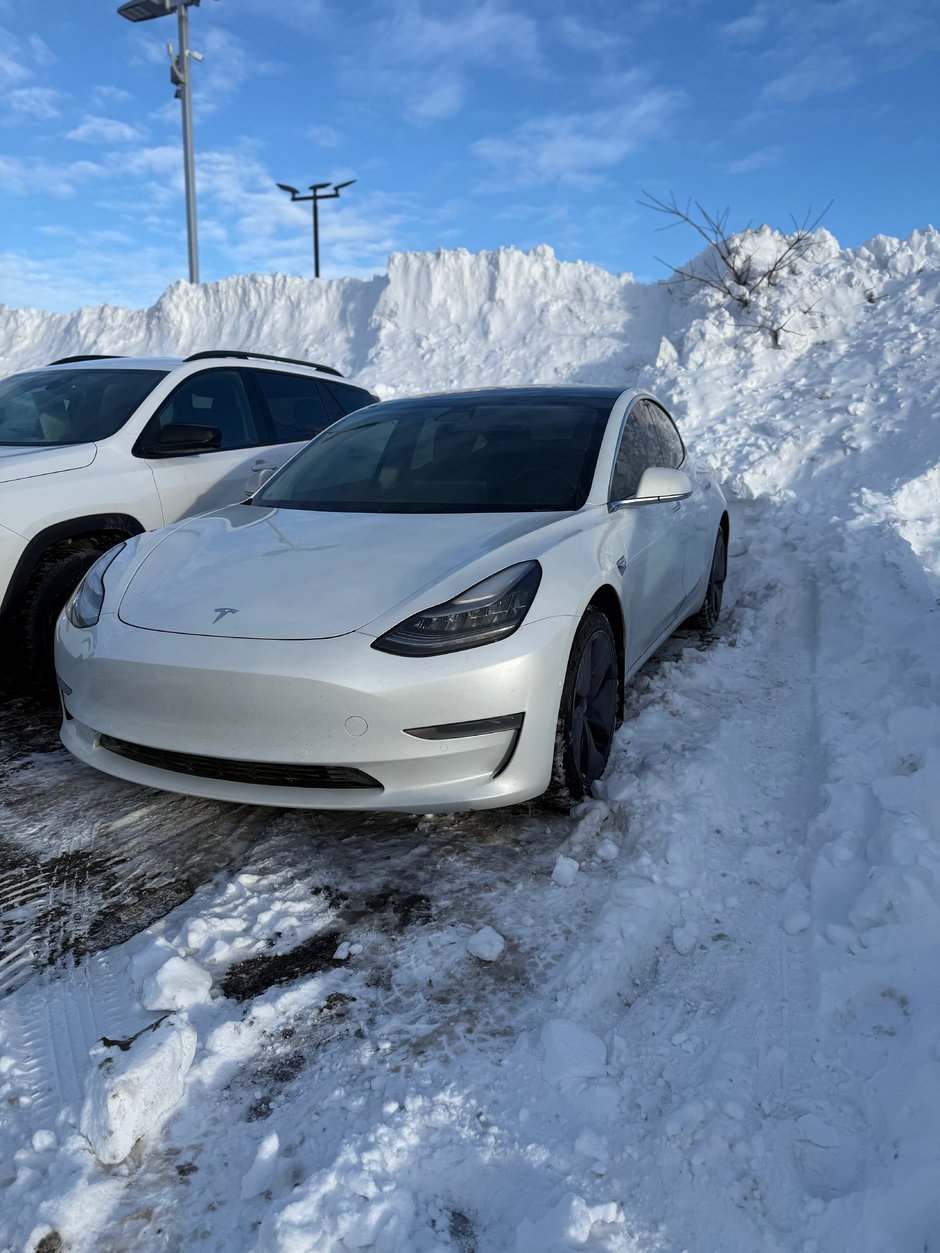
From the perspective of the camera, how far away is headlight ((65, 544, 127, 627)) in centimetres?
311

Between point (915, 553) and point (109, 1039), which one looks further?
point (915, 553)

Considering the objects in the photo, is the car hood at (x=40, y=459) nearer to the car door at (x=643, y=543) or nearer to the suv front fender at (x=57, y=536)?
the suv front fender at (x=57, y=536)

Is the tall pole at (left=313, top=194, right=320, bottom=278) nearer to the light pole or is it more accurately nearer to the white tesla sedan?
the light pole

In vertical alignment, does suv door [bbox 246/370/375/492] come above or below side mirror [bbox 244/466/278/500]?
above

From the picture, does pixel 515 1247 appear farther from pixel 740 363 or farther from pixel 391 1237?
pixel 740 363

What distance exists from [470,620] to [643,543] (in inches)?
53.5

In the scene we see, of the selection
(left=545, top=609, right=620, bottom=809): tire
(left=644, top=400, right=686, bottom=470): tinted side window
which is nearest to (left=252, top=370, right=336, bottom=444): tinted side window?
(left=644, top=400, right=686, bottom=470): tinted side window

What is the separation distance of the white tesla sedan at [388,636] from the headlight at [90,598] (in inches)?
0.5

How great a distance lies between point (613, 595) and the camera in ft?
11.0

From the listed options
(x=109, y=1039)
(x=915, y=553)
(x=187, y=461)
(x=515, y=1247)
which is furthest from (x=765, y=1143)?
(x=915, y=553)

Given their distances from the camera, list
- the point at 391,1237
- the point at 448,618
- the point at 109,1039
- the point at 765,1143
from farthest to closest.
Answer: the point at 448,618, the point at 109,1039, the point at 765,1143, the point at 391,1237

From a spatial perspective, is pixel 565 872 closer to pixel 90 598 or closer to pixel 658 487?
pixel 658 487

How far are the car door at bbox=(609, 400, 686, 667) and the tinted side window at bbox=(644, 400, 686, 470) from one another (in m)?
0.09

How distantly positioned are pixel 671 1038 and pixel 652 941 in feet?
1.23
